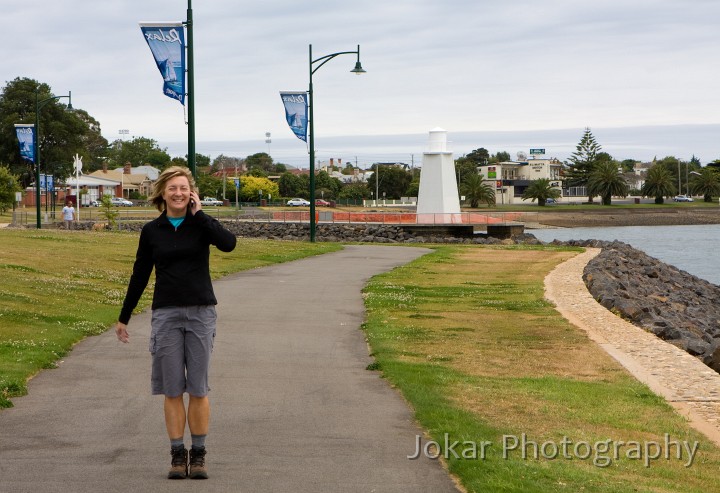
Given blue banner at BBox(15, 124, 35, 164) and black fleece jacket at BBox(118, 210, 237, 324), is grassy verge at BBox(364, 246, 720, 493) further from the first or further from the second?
blue banner at BBox(15, 124, 35, 164)

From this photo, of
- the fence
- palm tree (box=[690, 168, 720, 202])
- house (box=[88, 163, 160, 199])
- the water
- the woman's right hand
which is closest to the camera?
the woman's right hand

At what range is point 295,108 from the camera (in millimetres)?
43375

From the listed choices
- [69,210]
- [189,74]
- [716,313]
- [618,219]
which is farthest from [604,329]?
[618,219]

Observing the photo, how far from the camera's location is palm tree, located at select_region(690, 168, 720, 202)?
15888cm

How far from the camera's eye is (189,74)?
1903 centimetres

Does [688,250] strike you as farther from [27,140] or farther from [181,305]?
[181,305]

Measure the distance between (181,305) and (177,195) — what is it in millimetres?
733

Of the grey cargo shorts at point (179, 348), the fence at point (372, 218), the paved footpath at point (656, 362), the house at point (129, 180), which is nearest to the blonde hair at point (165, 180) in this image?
the grey cargo shorts at point (179, 348)

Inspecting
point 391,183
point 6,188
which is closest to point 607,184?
point 391,183

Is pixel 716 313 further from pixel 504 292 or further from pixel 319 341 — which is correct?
pixel 319 341

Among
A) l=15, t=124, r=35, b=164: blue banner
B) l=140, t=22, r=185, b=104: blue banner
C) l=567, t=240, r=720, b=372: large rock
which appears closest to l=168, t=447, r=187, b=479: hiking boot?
l=567, t=240, r=720, b=372: large rock

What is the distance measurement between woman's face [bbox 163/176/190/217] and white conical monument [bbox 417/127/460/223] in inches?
2276

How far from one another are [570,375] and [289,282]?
1191cm

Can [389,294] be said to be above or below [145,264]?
below
